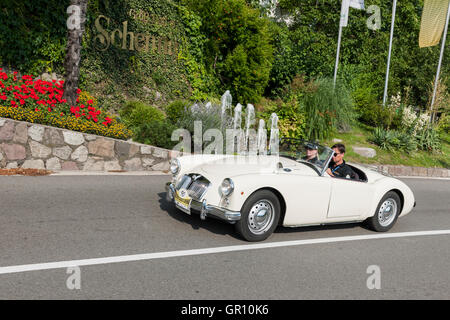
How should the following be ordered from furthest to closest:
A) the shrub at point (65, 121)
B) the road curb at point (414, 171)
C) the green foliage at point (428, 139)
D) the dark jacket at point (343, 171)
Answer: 1. the green foliage at point (428, 139)
2. the road curb at point (414, 171)
3. the shrub at point (65, 121)
4. the dark jacket at point (343, 171)

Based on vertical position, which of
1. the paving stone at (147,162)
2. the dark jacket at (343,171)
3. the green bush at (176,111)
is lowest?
the paving stone at (147,162)

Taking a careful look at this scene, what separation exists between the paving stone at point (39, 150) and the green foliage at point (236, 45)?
9.53m

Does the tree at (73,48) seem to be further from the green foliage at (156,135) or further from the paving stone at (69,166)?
the paving stone at (69,166)

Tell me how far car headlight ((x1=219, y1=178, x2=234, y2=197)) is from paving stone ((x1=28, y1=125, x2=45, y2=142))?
5.27 meters

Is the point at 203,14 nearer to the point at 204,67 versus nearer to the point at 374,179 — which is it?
the point at 204,67

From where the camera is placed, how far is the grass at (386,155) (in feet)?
46.6

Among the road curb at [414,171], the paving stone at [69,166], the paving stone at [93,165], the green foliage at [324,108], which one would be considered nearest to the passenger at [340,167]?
the paving stone at [93,165]

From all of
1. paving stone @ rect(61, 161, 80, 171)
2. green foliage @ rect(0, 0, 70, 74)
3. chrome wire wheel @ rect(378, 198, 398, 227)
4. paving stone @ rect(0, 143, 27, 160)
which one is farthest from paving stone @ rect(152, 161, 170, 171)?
chrome wire wheel @ rect(378, 198, 398, 227)

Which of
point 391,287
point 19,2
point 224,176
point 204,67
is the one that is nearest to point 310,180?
point 224,176

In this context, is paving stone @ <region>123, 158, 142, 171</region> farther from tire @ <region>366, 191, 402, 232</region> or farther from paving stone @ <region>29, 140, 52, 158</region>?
tire @ <region>366, 191, 402, 232</region>

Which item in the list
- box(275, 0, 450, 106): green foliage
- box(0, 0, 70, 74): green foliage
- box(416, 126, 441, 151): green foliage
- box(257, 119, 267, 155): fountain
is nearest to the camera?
box(0, 0, 70, 74): green foliage

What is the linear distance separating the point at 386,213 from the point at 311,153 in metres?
1.71

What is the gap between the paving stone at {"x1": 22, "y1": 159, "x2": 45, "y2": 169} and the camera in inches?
334

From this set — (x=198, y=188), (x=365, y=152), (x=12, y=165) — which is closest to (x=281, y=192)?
(x=198, y=188)
